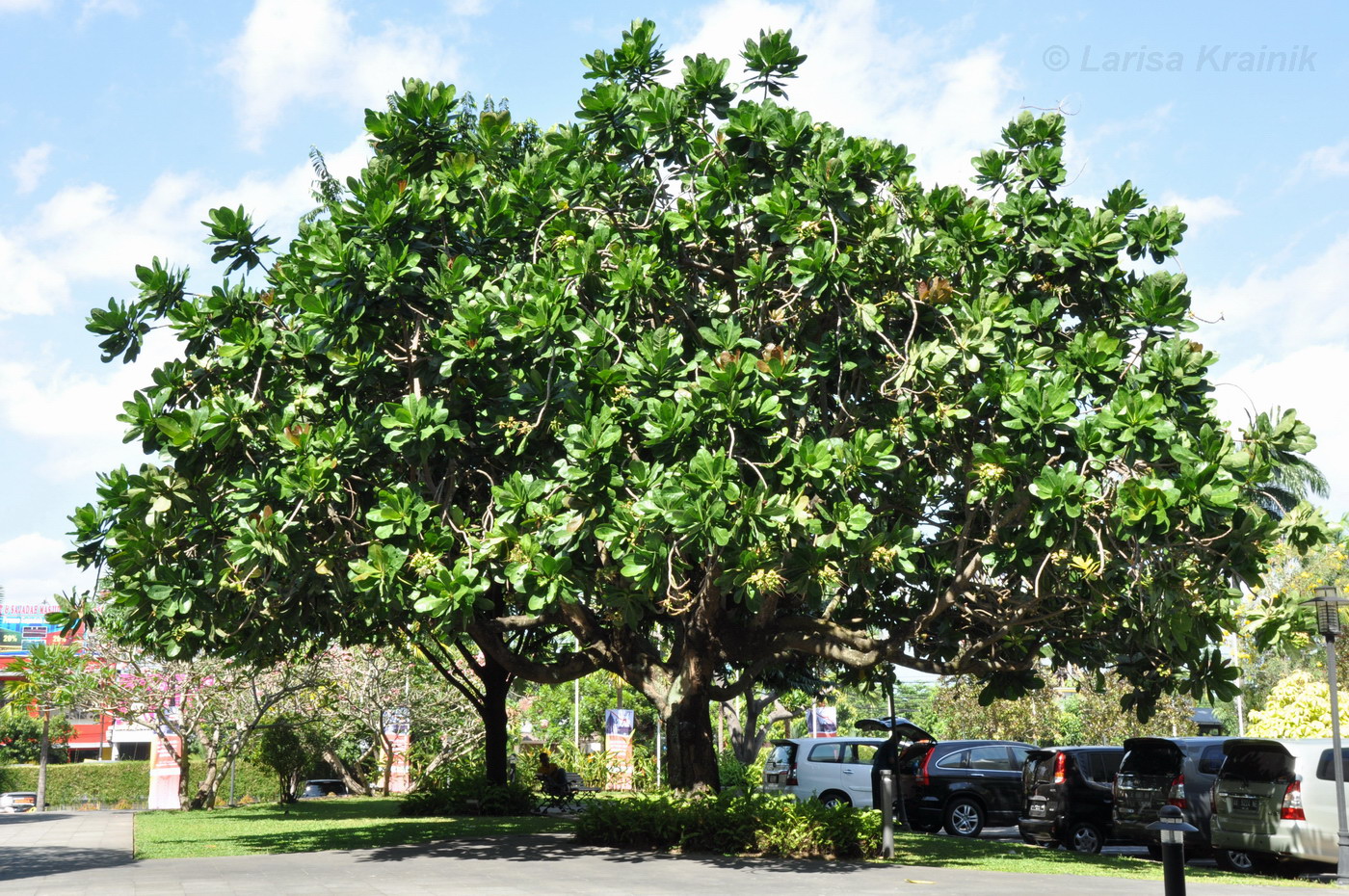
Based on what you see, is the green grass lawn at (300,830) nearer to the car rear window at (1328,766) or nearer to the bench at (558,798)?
the bench at (558,798)

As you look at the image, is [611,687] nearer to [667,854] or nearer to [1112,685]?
[1112,685]

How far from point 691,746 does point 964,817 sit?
7.76 meters

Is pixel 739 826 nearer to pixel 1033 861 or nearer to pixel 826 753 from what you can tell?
pixel 1033 861

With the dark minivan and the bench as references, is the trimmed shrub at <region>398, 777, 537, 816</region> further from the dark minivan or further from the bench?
the dark minivan

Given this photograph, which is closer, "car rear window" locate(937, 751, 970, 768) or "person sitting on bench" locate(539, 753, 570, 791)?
"car rear window" locate(937, 751, 970, 768)

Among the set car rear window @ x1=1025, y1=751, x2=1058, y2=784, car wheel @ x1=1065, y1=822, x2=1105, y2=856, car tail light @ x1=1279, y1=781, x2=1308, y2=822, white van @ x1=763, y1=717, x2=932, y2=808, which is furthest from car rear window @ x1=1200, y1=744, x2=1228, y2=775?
white van @ x1=763, y1=717, x2=932, y2=808

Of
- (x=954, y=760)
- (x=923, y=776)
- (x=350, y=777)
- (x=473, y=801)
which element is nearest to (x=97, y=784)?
(x=350, y=777)

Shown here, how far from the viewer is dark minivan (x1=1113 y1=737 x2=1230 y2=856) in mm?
15688

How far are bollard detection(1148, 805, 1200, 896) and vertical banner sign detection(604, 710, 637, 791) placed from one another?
28.2 m

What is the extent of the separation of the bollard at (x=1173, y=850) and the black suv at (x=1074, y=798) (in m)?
10.9

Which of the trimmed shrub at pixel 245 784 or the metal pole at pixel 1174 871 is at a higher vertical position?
the metal pole at pixel 1174 871

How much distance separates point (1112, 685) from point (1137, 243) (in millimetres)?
29658

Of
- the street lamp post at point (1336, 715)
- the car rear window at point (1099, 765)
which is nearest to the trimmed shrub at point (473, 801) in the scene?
the car rear window at point (1099, 765)

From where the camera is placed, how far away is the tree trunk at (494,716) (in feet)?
73.6
